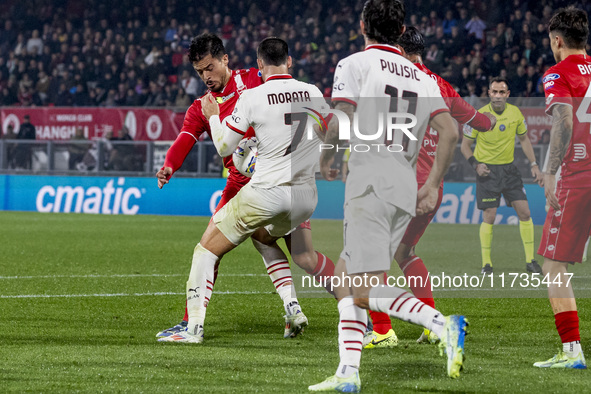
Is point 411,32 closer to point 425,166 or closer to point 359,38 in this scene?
point 425,166

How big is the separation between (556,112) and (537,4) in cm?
1749

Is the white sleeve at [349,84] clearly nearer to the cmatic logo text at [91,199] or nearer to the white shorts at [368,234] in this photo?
the white shorts at [368,234]

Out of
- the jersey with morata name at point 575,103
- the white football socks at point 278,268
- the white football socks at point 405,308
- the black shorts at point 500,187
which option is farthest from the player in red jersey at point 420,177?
the black shorts at point 500,187

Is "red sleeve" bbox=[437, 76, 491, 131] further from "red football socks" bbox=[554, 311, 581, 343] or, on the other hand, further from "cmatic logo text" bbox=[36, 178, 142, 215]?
"cmatic logo text" bbox=[36, 178, 142, 215]

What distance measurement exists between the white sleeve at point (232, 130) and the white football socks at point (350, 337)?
1411mm

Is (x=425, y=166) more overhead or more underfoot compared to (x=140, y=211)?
more overhead

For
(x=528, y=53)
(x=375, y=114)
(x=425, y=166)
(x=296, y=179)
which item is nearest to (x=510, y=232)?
(x=528, y=53)

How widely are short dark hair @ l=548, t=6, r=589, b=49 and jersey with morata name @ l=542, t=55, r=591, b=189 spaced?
0.08 metres

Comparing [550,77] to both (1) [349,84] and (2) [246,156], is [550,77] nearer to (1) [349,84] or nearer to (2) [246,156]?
(1) [349,84]

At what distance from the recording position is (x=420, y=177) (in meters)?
6.61

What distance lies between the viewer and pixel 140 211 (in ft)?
65.0

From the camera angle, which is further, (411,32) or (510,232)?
(510,232)

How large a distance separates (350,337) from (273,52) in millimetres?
2103

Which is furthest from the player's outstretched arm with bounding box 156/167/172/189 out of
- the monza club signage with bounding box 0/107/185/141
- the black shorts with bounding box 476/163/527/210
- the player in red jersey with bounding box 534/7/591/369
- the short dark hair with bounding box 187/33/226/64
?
the monza club signage with bounding box 0/107/185/141
